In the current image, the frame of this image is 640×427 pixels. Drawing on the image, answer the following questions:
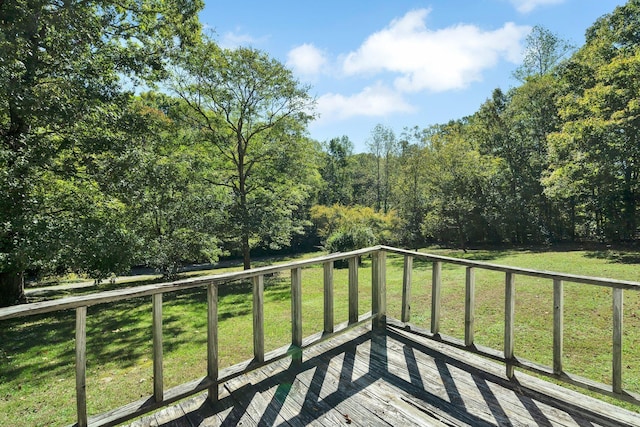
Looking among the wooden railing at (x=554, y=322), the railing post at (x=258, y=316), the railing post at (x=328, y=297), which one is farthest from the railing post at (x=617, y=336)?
the railing post at (x=258, y=316)

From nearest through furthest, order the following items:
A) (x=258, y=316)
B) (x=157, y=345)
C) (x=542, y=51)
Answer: (x=157, y=345), (x=258, y=316), (x=542, y=51)

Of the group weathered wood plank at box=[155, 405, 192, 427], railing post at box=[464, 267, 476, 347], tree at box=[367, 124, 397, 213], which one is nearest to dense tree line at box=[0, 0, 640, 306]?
weathered wood plank at box=[155, 405, 192, 427]

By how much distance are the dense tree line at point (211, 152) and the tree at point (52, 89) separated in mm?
30

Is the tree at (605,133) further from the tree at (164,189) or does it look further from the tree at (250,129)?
the tree at (164,189)

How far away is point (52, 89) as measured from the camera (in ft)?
18.7

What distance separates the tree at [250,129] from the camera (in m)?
10.1

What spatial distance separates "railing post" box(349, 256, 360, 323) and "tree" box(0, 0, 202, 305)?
5305mm

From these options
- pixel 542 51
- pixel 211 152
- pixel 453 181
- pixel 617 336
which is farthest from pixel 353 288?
pixel 542 51

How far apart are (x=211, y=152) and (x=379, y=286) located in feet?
30.4

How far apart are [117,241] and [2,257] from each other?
65.5 inches

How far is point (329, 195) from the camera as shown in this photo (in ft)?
106

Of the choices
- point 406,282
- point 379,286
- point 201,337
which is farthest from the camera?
point 201,337

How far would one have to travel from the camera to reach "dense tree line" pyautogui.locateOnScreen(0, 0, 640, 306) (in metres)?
5.81

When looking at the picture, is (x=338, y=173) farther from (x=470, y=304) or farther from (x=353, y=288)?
(x=470, y=304)
